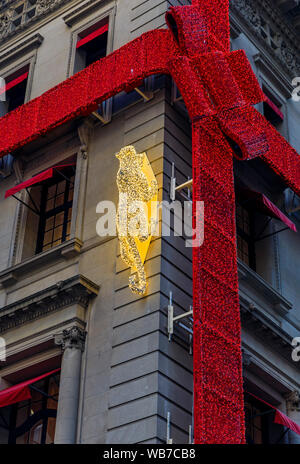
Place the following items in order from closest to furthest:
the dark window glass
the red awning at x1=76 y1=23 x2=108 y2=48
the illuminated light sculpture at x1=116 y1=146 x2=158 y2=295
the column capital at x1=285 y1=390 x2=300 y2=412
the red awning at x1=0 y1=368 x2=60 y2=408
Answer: the illuminated light sculpture at x1=116 y1=146 x2=158 y2=295 → the red awning at x1=0 y1=368 x2=60 y2=408 → the column capital at x1=285 y1=390 x2=300 y2=412 → the red awning at x1=76 y1=23 x2=108 y2=48 → the dark window glass

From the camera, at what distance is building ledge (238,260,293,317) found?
90.4 ft

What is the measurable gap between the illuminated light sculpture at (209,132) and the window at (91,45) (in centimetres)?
302

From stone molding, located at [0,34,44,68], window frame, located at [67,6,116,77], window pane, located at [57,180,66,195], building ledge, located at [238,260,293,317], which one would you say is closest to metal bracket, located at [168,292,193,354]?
building ledge, located at [238,260,293,317]

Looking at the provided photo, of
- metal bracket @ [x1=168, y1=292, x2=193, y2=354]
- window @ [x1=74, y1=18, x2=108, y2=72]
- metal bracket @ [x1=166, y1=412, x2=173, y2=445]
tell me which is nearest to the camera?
metal bracket @ [x1=166, y1=412, x2=173, y2=445]

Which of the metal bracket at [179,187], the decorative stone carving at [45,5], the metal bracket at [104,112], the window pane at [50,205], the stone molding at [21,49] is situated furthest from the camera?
the decorative stone carving at [45,5]

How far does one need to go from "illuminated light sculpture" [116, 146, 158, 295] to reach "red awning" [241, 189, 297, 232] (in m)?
4.76

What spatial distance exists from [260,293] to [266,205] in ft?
8.91

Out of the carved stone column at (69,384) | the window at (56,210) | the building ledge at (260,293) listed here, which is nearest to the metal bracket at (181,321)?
the carved stone column at (69,384)

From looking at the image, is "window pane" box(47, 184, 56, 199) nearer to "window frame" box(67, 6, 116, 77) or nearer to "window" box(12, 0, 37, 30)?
"window frame" box(67, 6, 116, 77)

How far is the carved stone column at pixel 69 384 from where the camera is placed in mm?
22984

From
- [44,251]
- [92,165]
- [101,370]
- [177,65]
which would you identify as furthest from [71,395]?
[177,65]

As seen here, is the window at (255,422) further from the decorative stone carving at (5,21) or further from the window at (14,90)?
the decorative stone carving at (5,21)
